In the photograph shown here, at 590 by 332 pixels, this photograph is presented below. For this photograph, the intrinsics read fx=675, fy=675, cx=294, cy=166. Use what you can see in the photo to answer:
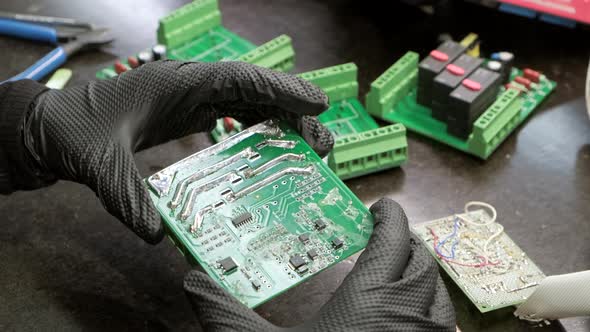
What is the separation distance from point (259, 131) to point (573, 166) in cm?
123

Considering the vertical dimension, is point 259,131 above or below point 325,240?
above

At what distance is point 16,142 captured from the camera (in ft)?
6.88

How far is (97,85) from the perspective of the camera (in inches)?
85.2

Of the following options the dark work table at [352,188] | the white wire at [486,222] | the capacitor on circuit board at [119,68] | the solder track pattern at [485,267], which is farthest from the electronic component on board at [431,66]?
the capacitor on circuit board at [119,68]

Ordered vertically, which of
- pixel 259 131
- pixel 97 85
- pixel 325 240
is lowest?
pixel 325 240

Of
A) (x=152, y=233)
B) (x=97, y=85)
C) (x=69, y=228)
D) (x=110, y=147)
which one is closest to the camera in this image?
(x=152, y=233)

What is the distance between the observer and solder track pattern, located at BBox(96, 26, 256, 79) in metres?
3.07

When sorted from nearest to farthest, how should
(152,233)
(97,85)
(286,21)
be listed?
(152,233) → (97,85) → (286,21)

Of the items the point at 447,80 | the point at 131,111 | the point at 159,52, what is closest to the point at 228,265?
the point at 131,111

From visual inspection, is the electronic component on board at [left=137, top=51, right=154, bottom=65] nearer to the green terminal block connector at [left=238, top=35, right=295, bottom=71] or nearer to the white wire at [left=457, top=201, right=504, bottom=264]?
the green terminal block connector at [left=238, top=35, right=295, bottom=71]

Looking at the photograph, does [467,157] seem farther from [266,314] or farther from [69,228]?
[69,228]

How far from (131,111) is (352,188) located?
874 mm

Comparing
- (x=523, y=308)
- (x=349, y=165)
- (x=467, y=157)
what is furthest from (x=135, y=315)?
(x=467, y=157)

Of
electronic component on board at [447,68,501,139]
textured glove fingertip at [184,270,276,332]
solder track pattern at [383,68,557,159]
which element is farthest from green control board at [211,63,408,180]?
textured glove fingertip at [184,270,276,332]
